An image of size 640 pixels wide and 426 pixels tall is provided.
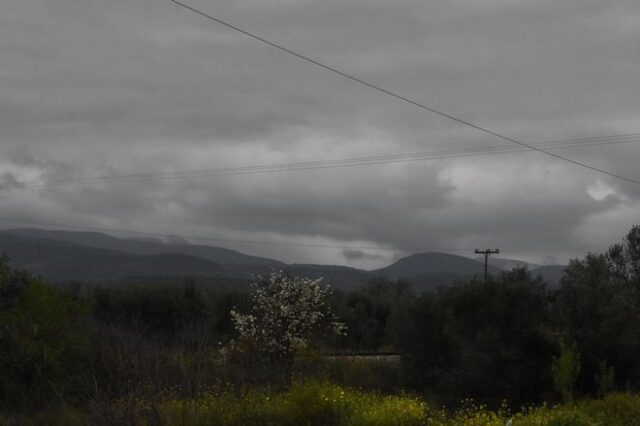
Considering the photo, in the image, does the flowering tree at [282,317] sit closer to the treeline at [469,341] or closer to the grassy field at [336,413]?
the treeline at [469,341]

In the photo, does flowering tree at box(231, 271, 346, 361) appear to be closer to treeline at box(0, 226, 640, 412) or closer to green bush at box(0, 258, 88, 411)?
treeline at box(0, 226, 640, 412)

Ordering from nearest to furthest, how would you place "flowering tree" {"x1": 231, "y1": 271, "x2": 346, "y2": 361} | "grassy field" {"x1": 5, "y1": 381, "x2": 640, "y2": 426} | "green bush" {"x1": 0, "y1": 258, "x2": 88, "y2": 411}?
"grassy field" {"x1": 5, "y1": 381, "x2": 640, "y2": 426} < "green bush" {"x1": 0, "y1": 258, "x2": 88, "y2": 411} < "flowering tree" {"x1": 231, "y1": 271, "x2": 346, "y2": 361}

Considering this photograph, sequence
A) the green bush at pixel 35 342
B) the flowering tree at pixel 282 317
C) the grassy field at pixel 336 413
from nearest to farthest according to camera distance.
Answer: the grassy field at pixel 336 413
the green bush at pixel 35 342
the flowering tree at pixel 282 317

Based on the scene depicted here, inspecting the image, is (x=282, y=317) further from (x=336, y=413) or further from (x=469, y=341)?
(x=336, y=413)

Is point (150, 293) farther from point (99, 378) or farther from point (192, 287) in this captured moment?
point (99, 378)

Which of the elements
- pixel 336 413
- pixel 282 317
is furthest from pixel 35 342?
pixel 282 317

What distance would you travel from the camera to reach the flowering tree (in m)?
31.8

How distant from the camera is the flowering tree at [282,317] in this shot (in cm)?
3180

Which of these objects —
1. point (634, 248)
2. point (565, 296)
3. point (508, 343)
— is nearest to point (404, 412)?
point (508, 343)

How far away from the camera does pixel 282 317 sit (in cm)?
3328

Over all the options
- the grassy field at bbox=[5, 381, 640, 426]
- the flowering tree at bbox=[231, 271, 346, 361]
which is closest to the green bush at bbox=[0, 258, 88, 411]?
the grassy field at bbox=[5, 381, 640, 426]

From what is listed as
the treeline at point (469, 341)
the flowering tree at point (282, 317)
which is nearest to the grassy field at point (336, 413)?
the treeline at point (469, 341)

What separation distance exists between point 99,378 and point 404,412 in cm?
820

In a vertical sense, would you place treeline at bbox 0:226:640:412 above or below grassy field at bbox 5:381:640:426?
above
